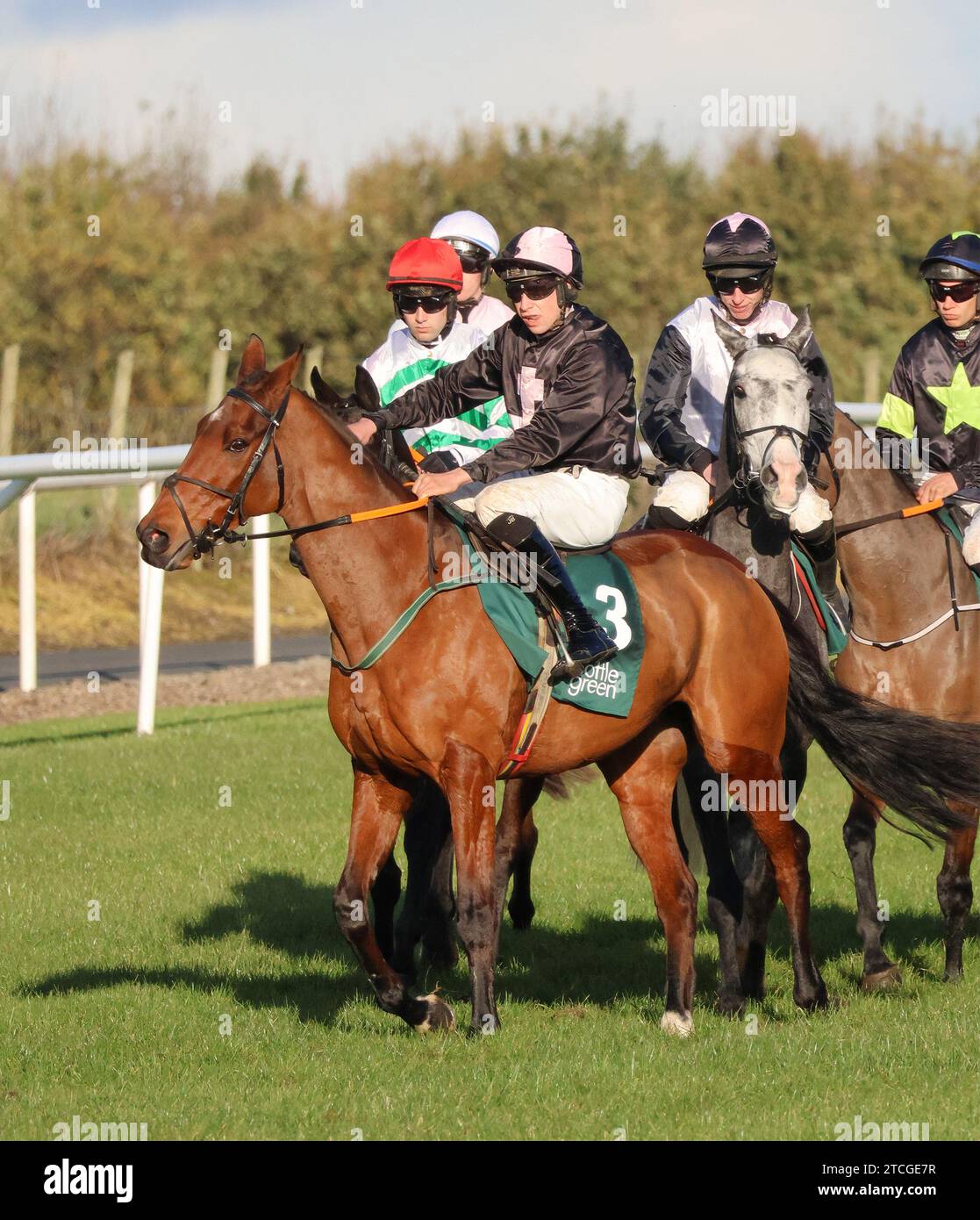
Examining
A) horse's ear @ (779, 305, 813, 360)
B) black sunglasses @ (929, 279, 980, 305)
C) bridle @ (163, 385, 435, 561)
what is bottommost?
bridle @ (163, 385, 435, 561)

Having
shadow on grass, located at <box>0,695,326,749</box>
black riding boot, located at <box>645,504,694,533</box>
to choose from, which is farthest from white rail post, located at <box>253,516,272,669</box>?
black riding boot, located at <box>645,504,694,533</box>

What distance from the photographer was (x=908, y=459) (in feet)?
23.1

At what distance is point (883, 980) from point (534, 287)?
9.42ft

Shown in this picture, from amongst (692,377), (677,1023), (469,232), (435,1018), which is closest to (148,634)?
(469,232)

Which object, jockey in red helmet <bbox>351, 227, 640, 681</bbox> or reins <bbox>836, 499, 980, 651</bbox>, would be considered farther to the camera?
reins <bbox>836, 499, 980, 651</bbox>

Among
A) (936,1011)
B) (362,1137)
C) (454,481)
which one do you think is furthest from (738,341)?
(362,1137)

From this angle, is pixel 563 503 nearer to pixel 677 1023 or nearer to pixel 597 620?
pixel 597 620

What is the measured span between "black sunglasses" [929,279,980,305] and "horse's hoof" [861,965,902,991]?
8.65 feet

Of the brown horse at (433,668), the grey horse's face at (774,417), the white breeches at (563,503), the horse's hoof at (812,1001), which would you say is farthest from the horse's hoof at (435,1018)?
the grey horse's face at (774,417)

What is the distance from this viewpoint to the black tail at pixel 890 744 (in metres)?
6.18

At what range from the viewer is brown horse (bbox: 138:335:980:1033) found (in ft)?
17.1

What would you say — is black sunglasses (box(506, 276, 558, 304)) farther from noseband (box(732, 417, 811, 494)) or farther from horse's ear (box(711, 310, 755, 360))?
horse's ear (box(711, 310, 755, 360))

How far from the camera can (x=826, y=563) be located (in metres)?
6.70

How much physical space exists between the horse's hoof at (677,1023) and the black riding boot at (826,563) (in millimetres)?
1798
